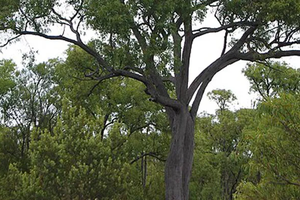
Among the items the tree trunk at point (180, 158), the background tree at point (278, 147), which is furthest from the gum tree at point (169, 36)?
the background tree at point (278, 147)

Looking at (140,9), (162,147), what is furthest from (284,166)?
(162,147)

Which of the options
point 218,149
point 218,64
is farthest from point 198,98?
point 218,149

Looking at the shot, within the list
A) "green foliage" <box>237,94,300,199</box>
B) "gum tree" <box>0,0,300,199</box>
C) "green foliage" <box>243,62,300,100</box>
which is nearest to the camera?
"green foliage" <box>237,94,300,199</box>

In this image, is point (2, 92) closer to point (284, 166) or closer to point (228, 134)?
point (228, 134)

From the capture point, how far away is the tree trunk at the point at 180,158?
1454 centimetres

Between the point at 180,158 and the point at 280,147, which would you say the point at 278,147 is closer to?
the point at 280,147

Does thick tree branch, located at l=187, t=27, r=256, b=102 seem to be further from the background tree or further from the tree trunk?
the background tree

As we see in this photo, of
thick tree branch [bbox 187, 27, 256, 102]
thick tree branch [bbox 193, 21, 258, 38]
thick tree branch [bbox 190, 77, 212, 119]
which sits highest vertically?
thick tree branch [bbox 193, 21, 258, 38]

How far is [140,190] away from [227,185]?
1688 cm

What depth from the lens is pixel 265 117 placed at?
27.1 ft

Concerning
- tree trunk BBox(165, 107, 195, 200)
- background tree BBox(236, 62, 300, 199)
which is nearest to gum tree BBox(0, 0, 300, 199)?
tree trunk BBox(165, 107, 195, 200)

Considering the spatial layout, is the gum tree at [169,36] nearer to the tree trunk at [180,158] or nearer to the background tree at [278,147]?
the tree trunk at [180,158]

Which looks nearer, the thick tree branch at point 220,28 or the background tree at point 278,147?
the background tree at point 278,147

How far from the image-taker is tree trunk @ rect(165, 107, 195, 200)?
14539 millimetres
